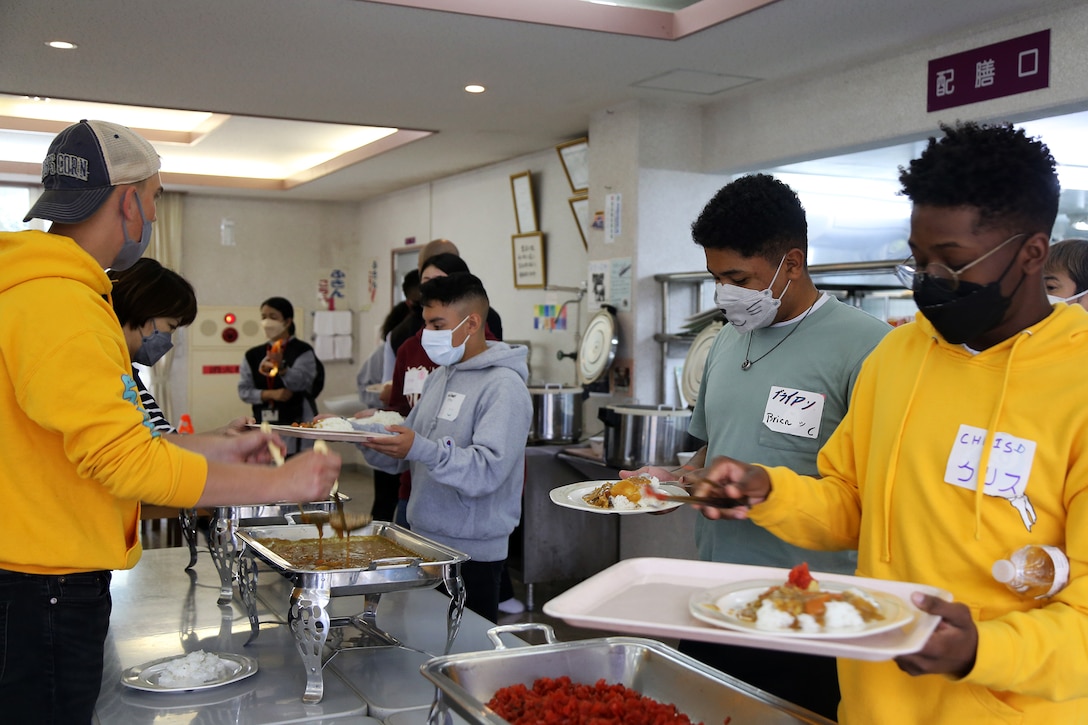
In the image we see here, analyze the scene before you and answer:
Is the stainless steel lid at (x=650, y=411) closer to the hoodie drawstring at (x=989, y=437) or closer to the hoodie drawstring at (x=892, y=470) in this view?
the hoodie drawstring at (x=892, y=470)

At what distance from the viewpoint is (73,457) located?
1.40m

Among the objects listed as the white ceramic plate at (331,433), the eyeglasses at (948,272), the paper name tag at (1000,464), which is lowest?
the white ceramic plate at (331,433)

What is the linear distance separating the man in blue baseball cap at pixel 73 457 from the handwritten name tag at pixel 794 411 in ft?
2.74

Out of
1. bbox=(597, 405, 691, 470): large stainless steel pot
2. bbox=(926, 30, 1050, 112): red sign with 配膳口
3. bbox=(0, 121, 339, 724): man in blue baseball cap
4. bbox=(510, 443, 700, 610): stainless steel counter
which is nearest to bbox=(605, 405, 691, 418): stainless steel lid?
bbox=(597, 405, 691, 470): large stainless steel pot

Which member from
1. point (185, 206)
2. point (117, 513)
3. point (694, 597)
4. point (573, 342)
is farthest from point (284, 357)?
point (694, 597)

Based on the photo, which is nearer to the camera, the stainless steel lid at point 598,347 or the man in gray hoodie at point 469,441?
the man in gray hoodie at point 469,441

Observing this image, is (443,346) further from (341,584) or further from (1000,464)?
(1000,464)

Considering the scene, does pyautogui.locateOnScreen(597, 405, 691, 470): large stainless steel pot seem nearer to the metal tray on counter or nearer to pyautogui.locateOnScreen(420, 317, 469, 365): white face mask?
pyautogui.locateOnScreen(420, 317, 469, 365): white face mask

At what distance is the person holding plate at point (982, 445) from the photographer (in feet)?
3.56

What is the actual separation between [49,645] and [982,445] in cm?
138

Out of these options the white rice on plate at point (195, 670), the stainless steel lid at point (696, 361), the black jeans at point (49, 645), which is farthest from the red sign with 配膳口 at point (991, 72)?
the black jeans at point (49, 645)

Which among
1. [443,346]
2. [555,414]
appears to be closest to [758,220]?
[443,346]

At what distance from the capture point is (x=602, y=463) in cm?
423

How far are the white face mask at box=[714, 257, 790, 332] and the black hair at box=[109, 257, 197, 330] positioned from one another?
57.7 inches
